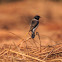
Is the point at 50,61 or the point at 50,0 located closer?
the point at 50,61

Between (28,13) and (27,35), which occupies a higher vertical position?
(27,35)

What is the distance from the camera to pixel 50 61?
14.0 ft

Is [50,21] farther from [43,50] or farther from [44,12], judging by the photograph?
[43,50]

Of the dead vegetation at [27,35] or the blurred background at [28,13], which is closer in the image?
the dead vegetation at [27,35]

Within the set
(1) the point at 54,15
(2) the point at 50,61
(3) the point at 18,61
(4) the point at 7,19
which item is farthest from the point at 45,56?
(1) the point at 54,15

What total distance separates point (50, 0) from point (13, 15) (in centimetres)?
739

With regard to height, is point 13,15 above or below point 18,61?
below

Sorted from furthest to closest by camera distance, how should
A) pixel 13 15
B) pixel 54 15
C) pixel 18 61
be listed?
pixel 54 15 < pixel 13 15 < pixel 18 61

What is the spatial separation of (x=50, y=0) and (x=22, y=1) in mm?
2995

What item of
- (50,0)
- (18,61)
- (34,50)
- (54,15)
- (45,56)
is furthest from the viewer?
(50,0)

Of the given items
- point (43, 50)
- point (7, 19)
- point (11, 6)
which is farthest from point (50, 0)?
point (43, 50)

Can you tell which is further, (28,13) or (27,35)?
(28,13)

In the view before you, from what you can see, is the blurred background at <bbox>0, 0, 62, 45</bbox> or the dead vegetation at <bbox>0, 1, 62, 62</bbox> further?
the blurred background at <bbox>0, 0, 62, 45</bbox>

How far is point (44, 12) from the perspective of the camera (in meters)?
20.2
